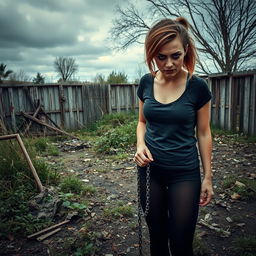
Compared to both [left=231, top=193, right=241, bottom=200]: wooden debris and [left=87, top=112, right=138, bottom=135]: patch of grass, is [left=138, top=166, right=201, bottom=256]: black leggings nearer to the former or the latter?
[left=231, top=193, right=241, bottom=200]: wooden debris

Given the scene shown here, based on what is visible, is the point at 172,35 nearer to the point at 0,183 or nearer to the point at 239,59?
the point at 0,183

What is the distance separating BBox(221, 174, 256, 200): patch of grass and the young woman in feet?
8.54

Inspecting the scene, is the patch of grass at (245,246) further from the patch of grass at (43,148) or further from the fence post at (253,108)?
the patch of grass at (43,148)

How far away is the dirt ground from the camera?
267 centimetres

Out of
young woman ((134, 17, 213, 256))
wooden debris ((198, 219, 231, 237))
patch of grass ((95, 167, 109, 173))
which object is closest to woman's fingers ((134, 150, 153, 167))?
young woman ((134, 17, 213, 256))

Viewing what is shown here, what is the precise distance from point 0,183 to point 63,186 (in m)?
1.04

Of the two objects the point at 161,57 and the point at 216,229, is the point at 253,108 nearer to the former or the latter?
the point at 216,229

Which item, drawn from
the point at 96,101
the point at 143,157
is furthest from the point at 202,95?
the point at 96,101

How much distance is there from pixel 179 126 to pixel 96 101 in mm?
10116

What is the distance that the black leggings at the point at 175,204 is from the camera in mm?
1470

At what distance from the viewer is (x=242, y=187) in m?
3.85

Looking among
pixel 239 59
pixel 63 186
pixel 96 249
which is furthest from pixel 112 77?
pixel 96 249

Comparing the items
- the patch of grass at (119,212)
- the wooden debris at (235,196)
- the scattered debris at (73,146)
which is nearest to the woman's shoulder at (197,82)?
the patch of grass at (119,212)

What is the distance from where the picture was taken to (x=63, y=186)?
4.03 m
